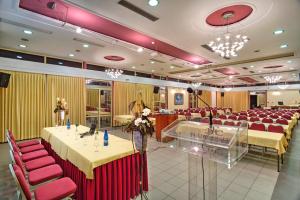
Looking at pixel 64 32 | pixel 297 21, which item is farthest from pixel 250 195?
pixel 64 32

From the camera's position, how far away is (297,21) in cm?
412

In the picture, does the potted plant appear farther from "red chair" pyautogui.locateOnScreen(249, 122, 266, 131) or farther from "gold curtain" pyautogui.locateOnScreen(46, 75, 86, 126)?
"gold curtain" pyautogui.locateOnScreen(46, 75, 86, 126)

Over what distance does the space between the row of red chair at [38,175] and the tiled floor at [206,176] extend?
62cm

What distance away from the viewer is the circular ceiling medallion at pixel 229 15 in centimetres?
353

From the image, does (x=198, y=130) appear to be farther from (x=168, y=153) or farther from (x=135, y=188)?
(x=168, y=153)

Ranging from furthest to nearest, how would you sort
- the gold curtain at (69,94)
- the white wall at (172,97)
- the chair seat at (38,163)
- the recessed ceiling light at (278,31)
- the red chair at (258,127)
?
the white wall at (172,97)
the gold curtain at (69,94)
the red chair at (258,127)
the recessed ceiling light at (278,31)
the chair seat at (38,163)

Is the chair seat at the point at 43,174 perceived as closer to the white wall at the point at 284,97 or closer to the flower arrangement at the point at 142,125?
the flower arrangement at the point at 142,125

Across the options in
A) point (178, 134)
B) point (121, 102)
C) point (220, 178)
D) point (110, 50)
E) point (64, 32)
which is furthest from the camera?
point (121, 102)

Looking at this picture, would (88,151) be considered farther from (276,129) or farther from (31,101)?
(31,101)

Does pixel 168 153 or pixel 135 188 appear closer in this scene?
pixel 135 188

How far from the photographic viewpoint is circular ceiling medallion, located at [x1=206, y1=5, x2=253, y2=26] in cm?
353

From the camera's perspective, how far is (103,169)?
237 cm

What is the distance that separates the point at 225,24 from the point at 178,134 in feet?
11.2

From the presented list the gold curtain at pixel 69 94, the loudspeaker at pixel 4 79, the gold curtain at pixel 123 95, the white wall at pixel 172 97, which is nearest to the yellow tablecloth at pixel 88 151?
the loudspeaker at pixel 4 79
